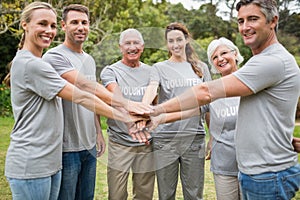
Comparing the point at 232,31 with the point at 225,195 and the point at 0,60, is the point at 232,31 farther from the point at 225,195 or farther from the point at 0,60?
the point at 225,195

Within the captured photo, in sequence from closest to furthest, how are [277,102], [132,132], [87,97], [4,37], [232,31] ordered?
[277,102] < [87,97] < [132,132] < [4,37] < [232,31]

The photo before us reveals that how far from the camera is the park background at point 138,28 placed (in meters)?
2.39

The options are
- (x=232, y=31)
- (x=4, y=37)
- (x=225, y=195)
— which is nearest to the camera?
(x=225, y=195)

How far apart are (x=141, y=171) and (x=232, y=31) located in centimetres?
1452

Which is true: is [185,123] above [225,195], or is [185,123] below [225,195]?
above

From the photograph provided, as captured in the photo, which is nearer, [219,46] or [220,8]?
[219,46]

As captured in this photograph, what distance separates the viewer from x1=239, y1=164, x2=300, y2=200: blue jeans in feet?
6.55

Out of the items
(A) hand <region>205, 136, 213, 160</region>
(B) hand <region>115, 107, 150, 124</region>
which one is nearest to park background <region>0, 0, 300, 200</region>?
(B) hand <region>115, 107, 150, 124</region>

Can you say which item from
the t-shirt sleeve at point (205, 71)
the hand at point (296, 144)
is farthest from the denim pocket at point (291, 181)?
the t-shirt sleeve at point (205, 71)

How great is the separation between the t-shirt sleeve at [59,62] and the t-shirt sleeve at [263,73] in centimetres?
112

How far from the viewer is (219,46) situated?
2.57 m

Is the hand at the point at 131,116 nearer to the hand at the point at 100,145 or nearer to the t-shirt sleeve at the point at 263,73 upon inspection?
the hand at the point at 100,145

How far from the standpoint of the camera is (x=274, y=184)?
78.5 inches

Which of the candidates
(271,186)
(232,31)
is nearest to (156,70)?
(271,186)
